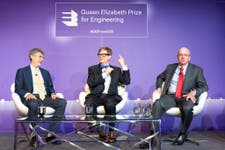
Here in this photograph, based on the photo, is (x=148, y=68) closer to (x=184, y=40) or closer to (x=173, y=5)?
(x=184, y=40)

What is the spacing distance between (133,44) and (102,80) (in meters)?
0.94

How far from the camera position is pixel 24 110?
4836 millimetres

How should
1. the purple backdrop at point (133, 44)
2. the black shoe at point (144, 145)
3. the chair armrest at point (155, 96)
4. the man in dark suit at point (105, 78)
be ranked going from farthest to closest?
the purple backdrop at point (133, 44) → the man in dark suit at point (105, 78) → the chair armrest at point (155, 96) → the black shoe at point (144, 145)

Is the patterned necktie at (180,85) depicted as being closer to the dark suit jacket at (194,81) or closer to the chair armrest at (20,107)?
the dark suit jacket at (194,81)

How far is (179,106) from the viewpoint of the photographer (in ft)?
16.1

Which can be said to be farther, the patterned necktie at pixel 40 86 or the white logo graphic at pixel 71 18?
the white logo graphic at pixel 71 18

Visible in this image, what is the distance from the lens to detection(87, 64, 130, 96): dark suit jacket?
17.2 feet

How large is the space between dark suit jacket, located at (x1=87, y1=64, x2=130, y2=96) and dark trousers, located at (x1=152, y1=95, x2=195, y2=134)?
63 cm

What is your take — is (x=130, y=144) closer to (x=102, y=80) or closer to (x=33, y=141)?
(x=102, y=80)

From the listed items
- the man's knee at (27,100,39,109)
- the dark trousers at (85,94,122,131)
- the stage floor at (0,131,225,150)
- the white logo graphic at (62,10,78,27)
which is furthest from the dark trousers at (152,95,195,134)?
the white logo graphic at (62,10,78,27)

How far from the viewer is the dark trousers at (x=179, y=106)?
15.5ft

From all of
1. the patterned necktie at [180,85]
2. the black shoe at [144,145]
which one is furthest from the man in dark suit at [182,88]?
the black shoe at [144,145]

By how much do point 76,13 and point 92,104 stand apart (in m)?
1.67

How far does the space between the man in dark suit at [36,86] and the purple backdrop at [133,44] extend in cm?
55
